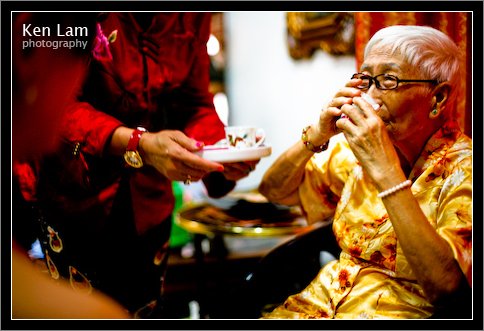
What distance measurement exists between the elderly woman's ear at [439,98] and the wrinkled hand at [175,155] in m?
0.57

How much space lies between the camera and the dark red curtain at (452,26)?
1.41 meters

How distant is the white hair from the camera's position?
4.05 feet

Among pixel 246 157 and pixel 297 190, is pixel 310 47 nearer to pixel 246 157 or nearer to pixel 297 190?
pixel 297 190

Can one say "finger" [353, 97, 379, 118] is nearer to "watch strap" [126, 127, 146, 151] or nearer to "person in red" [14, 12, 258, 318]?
"person in red" [14, 12, 258, 318]

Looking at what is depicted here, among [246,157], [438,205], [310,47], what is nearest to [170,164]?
[246,157]

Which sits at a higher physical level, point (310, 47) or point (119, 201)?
point (310, 47)

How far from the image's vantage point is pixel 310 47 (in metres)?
2.53

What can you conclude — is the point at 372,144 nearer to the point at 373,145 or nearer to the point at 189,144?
the point at 373,145

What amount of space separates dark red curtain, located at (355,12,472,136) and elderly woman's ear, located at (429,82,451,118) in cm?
18

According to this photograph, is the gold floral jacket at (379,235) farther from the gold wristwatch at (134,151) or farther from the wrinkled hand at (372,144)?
the gold wristwatch at (134,151)

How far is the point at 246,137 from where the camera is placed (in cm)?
148

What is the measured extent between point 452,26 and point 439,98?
28 cm

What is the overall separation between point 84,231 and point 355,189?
83 cm
